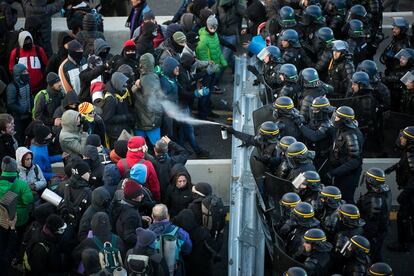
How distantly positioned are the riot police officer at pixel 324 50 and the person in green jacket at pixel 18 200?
5.70 m

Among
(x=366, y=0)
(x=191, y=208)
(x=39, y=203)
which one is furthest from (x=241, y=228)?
(x=366, y=0)

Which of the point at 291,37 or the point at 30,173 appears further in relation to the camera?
the point at 291,37

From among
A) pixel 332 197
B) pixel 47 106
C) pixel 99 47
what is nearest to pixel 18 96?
pixel 47 106

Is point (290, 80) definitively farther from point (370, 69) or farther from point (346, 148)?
point (346, 148)

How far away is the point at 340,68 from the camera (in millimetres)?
15164

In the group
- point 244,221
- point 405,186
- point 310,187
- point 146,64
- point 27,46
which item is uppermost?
point 146,64

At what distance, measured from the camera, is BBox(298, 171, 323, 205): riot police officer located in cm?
1192

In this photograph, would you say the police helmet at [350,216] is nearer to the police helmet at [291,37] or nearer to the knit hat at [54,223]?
the knit hat at [54,223]

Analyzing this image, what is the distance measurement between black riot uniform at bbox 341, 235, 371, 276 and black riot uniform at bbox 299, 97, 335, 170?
2921 millimetres

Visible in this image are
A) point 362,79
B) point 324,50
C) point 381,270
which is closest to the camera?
point 381,270

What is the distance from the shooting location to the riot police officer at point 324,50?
1569cm

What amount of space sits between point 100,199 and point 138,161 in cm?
143

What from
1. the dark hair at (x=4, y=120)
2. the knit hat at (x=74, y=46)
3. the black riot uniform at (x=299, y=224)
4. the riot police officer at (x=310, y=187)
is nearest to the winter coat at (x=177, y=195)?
the riot police officer at (x=310, y=187)

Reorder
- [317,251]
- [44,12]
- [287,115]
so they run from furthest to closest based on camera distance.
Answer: [44,12]
[287,115]
[317,251]
